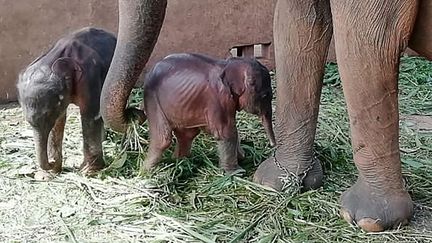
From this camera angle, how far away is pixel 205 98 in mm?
2396

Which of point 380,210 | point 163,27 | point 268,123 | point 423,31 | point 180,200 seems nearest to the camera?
point 423,31

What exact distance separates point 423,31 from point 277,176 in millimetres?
706

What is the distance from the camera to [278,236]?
2.14 metres

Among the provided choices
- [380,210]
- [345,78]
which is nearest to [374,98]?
[345,78]

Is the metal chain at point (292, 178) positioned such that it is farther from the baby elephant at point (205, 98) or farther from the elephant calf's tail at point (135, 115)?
the elephant calf's tail at point (135, 115)

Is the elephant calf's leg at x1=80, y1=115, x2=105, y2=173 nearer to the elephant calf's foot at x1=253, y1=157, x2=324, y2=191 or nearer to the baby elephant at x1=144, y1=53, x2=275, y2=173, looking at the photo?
the baby elephant at x1=144, y1=53, x2=275, y2=173

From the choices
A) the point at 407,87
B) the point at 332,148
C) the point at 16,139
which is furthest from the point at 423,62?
the point at 16,139

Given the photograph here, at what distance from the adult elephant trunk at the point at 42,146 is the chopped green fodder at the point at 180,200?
6 cm

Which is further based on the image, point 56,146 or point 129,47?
point 56,146

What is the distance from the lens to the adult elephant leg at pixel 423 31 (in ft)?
6.29

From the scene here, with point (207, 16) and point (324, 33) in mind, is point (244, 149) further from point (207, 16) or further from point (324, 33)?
point (207, 16)

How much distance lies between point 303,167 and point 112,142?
71 cm

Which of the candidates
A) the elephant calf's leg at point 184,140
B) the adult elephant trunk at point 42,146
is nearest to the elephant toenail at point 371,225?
the elephant calf's leg at point 184,140

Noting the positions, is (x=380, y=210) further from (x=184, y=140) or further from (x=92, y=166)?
(x=92, y=166)
